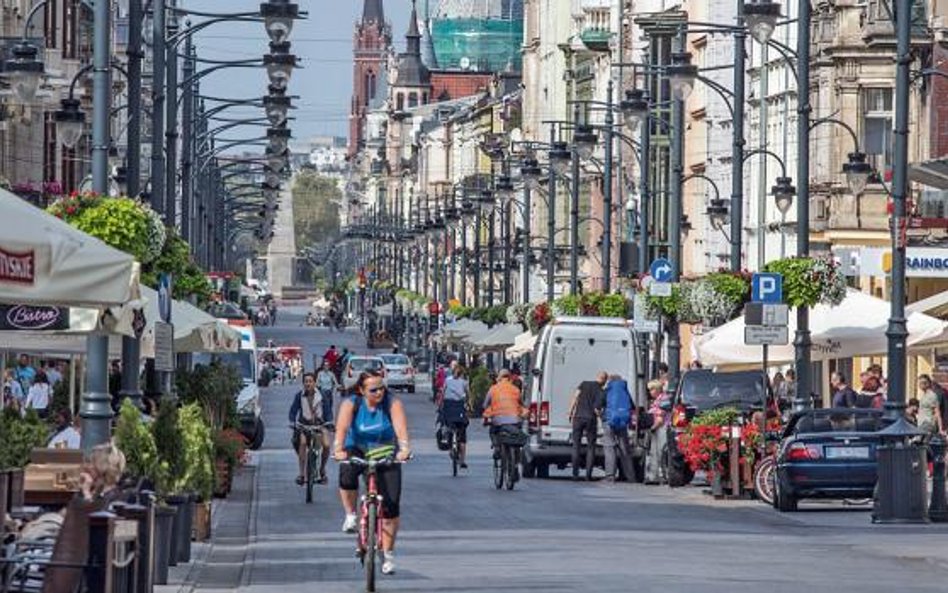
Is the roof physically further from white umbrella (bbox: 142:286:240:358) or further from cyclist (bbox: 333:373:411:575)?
cyclist (bbox: 333:373:411:575)

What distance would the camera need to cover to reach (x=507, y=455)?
4138 centimetres

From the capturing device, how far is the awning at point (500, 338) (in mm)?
91500

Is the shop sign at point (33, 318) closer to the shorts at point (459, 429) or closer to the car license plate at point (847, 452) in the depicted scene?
the car license plate at point (847, 452)

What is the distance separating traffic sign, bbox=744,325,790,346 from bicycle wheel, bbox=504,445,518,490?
3643 millimetres

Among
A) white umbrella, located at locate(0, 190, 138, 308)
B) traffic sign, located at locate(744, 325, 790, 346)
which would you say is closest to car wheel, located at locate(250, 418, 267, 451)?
traffic sign, located at locate(744, 325, 790, 346)

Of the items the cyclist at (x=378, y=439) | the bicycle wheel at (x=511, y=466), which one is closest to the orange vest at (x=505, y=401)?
the bicycle wheel at (x=511, y=466)

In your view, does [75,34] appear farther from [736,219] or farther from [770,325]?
[770,325]

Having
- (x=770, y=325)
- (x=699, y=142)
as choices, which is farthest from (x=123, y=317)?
(x=699, y=142)

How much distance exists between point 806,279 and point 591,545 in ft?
49.0

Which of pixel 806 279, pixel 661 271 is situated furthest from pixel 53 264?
pixel 661 271

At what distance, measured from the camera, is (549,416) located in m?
48.0

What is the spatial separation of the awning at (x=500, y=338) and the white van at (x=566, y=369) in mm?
42128

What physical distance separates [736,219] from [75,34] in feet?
147

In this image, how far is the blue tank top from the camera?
23953 millimetres
